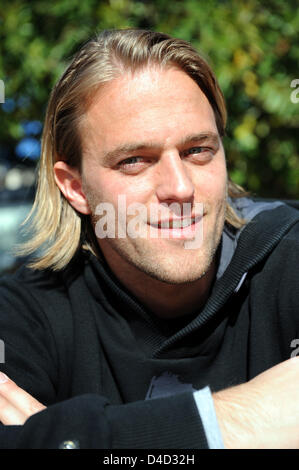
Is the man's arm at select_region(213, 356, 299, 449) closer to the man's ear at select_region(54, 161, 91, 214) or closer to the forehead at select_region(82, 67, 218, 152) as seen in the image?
the forehead at select_region(82, 67, 218, 152)

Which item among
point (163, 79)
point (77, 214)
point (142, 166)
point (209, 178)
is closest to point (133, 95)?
point (163, 79)

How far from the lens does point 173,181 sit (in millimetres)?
2047

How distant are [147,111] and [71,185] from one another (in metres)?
0.64

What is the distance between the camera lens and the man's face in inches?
82.0

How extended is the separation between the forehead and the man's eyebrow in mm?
14

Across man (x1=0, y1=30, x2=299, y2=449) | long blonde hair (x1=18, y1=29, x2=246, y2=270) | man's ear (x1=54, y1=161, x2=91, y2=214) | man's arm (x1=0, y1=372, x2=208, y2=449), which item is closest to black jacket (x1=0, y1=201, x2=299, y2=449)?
man (x1=0, y1=30, x2=299, y2=449)

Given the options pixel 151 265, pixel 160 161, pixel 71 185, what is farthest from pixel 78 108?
pixel 151 265

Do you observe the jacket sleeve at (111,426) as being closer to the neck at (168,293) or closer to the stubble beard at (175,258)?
the stubble beard at (175,258)

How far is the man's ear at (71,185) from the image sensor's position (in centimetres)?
252

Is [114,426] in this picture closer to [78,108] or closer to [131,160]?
[131,160]

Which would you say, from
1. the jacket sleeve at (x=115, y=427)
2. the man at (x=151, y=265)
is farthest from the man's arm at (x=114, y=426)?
the man at (x=151, y=265)

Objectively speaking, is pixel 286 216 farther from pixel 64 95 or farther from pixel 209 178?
pixel 64 95

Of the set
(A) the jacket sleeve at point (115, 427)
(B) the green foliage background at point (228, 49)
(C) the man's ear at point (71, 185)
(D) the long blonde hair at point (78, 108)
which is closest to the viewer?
(A) the jacket sleeve at point (115, 427)

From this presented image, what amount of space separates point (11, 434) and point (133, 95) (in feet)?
4.31
